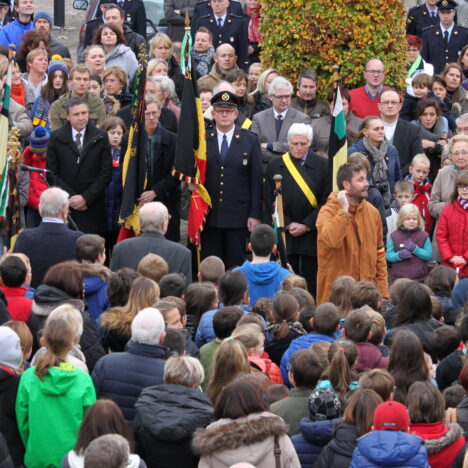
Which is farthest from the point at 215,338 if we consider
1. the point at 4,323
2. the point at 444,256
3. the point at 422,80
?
the point at 422,80

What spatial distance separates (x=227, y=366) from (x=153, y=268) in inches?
87.8

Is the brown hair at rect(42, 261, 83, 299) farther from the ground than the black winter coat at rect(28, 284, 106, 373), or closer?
farther from the ground

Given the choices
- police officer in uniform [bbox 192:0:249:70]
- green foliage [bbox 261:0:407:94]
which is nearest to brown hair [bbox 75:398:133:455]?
green foliage [bbox 261:0:407:94]

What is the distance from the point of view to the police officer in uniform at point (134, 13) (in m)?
17.9

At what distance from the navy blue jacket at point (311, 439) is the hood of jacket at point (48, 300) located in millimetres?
2120

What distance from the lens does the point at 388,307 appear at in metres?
10.1

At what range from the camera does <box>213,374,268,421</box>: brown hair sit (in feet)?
22.0

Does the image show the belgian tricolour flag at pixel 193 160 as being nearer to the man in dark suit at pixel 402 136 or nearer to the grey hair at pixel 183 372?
the man in dark suit at pixel 402 136

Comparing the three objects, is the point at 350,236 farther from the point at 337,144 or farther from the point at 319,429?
the point at 319,429

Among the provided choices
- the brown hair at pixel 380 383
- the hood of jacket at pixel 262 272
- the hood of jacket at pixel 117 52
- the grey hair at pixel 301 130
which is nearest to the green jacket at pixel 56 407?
the brown hair at pixel 380 383

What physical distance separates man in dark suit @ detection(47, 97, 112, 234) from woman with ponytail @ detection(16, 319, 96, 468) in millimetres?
5406

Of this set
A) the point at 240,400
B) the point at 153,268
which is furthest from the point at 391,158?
the point at 240,400

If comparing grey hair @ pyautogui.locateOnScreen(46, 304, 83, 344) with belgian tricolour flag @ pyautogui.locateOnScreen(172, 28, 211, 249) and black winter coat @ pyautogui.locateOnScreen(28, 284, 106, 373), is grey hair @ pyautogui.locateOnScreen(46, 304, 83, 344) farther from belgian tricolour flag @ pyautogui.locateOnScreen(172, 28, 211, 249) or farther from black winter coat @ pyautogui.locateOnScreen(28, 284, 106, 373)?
belgian tricolour flag @ pyautogui.locateOnScreen(172, 28, 211, 249)

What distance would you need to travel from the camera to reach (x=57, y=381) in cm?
739
